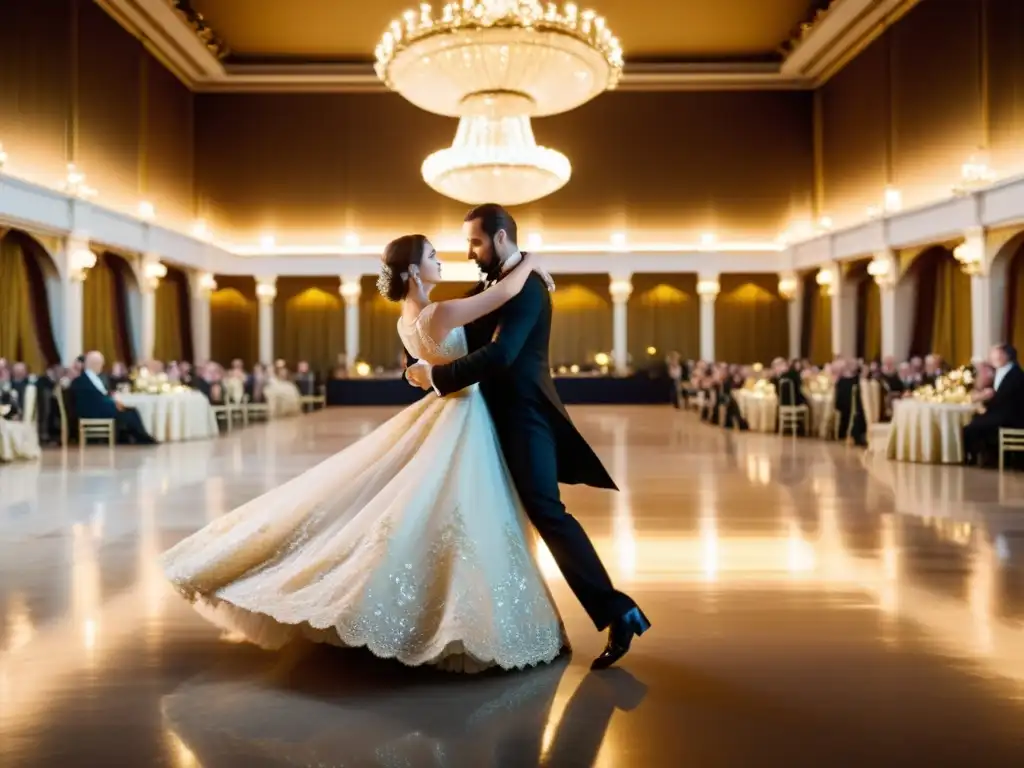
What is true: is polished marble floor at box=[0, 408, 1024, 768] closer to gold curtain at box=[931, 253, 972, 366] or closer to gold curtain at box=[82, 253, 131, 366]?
gold curtain at box=[931, 253, 972, 366]

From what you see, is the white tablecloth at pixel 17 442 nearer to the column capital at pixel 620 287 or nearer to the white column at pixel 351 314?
the white column at pixel 351 314

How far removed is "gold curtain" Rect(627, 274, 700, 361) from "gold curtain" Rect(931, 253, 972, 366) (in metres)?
7.06

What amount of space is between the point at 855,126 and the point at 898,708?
60.2 ft

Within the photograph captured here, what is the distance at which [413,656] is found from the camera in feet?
9.18

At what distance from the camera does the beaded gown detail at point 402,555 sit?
9.23 ft

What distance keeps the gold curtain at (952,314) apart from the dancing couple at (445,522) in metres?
14.0

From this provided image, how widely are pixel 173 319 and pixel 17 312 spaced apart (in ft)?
20.2

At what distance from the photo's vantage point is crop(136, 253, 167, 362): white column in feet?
Answer: 56.5

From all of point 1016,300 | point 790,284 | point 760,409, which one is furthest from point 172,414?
point 790,284

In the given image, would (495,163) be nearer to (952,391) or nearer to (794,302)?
(952,391)

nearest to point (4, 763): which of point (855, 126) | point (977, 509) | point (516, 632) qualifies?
point (516, 632)

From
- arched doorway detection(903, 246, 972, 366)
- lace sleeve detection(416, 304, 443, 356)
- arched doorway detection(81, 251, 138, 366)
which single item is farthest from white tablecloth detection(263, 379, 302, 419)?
lace sleeve detection(416, 304, 443, 356)

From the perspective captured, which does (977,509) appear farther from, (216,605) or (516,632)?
(216,605)

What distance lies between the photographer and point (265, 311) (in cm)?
2159
